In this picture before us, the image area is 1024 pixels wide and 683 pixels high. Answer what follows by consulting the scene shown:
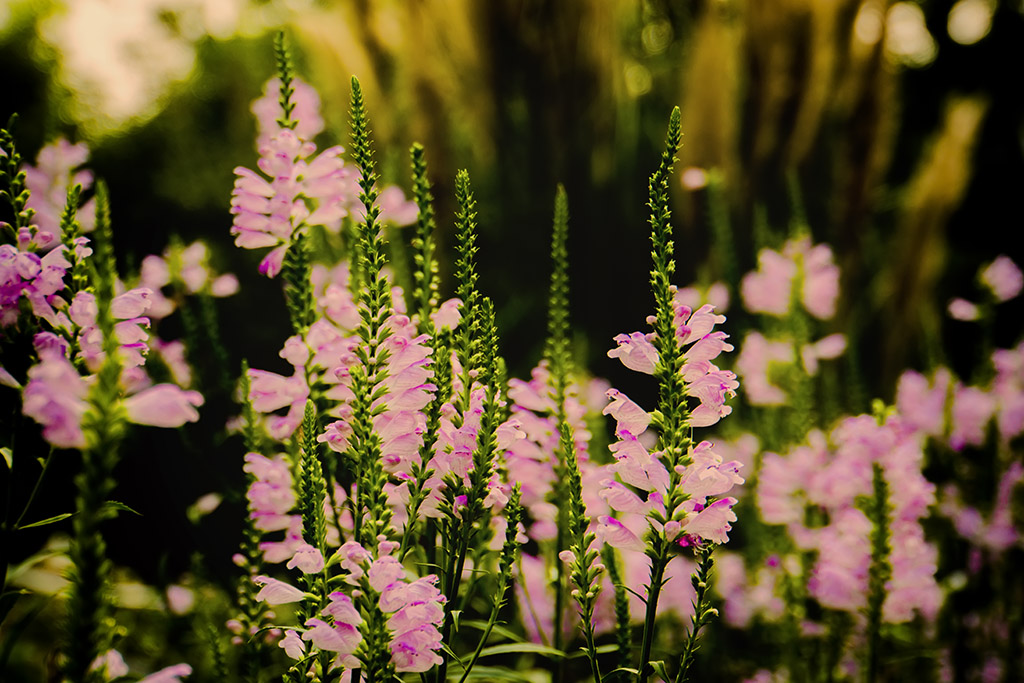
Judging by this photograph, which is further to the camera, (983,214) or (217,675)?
(983,214)

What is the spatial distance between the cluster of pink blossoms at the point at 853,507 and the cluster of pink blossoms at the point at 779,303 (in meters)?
0.41

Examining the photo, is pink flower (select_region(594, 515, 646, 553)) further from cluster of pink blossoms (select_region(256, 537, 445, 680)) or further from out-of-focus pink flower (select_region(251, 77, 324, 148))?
out-of-focus pink flower (select_region(251, 77, 324, 148))

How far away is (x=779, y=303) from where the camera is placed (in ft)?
6.97

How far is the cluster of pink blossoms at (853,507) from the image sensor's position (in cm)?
136

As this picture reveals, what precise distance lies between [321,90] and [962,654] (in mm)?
3102

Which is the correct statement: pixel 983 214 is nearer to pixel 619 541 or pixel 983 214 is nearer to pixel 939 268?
pixel 939 268

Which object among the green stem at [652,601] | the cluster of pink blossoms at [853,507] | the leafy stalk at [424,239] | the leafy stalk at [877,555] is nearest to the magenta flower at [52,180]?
the leafy stalk at [424,239]

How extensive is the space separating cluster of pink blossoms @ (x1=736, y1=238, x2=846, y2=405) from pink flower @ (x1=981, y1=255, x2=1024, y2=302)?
0.42 m

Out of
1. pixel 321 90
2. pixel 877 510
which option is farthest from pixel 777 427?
pixel 321 90

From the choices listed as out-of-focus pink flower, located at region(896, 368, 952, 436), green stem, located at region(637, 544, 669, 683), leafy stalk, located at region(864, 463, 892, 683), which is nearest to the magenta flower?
green stem, located at region(637, 544, 669, 683)

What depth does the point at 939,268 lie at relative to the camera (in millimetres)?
3381

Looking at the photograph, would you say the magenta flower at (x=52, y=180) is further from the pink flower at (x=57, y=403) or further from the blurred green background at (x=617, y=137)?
the blurred green background at (x=617, y=137)

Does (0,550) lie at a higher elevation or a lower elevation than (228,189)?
lower

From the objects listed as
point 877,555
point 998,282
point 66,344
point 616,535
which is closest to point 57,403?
point 66,344
